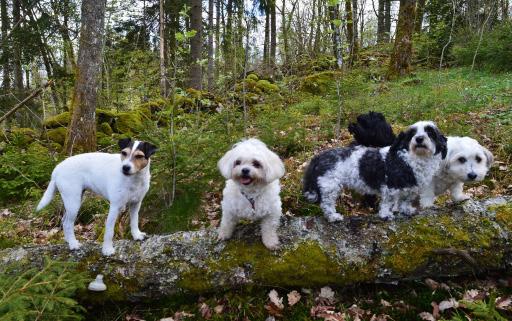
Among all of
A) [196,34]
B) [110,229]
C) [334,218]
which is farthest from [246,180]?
[196,34]

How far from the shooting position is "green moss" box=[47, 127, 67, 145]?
12.1 metres

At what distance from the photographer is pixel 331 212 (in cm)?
459

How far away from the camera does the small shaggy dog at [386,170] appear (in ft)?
14.2

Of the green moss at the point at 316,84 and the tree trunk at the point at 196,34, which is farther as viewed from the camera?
the green moss at the point at 316,84

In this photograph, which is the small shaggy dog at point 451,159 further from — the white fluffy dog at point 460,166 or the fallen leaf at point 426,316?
the fallen leaf at point 426,316

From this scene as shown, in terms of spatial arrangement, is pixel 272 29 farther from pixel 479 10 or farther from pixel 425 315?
pixel 425 315

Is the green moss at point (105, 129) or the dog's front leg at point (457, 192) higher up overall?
the green moss at point (105, 129)

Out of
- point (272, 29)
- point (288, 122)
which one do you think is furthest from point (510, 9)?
point (288, 122)

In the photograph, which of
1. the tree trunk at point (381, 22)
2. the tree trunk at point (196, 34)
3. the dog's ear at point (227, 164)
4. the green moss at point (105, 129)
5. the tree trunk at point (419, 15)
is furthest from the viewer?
the tree trunk at point (381, 22)

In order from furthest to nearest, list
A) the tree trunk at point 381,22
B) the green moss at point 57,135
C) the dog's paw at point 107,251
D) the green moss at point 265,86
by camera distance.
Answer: the tree trunk at point 381,22 → the green moss at point 265,86 → the green moss at point 57,135 → the dog's paw at point 107,251

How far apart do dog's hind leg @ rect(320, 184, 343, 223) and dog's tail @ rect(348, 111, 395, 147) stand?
0.97 meters

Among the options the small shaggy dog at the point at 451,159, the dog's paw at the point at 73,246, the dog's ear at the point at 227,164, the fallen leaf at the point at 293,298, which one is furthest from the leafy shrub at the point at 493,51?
the dog's paw at the point at 73,246

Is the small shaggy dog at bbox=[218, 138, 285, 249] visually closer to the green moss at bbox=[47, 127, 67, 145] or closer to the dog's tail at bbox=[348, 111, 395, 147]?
the dog's tail at bbox=[348, 111, 395, 147]

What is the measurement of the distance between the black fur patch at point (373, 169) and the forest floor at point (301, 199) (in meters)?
1.23
